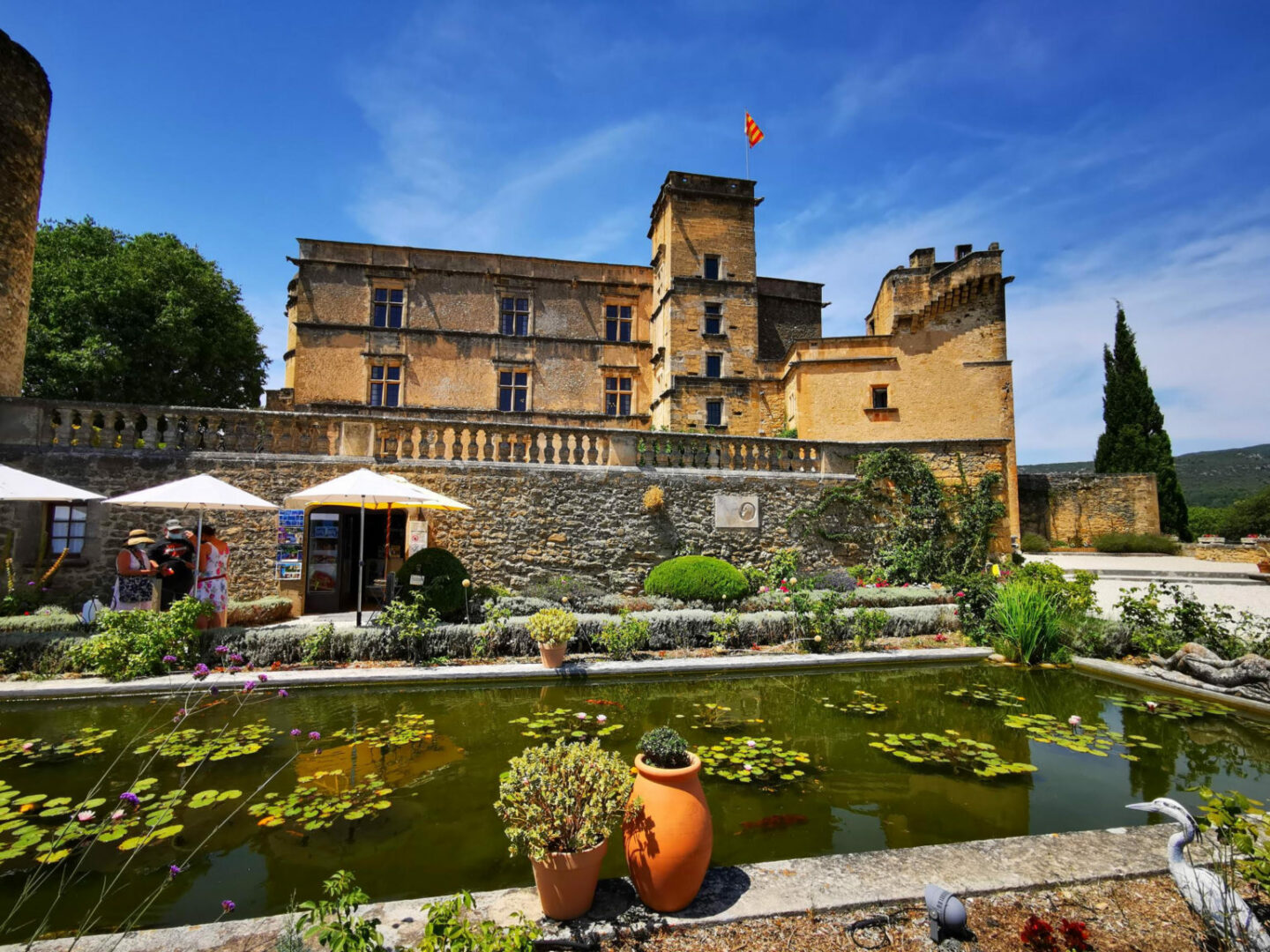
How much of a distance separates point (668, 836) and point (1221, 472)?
95.6 meters

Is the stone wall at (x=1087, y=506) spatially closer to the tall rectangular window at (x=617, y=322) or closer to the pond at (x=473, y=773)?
the tall rectangular window at (x=617, y=322)

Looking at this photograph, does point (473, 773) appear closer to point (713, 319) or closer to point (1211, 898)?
point (1211, 898)

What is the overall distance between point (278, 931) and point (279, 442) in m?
10.0

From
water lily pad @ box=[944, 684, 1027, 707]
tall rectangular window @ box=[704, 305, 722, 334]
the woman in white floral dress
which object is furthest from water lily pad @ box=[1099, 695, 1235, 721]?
tall rectangular window @ box=[704, 305, 722, 334]

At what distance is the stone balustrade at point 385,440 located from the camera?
10.0 metres

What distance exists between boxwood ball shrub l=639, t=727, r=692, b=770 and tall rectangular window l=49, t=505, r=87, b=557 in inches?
459

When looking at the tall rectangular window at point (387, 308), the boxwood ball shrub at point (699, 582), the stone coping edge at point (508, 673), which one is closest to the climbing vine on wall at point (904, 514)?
the boxwood ball shrub at point (699, 582)

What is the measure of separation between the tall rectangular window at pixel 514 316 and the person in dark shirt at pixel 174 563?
1759 centimetres

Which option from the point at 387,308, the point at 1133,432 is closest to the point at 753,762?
the point at 387,308

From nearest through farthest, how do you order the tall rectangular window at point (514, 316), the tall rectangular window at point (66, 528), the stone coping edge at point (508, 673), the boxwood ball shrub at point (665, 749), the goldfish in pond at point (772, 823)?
the boxwood ball shrub at point (665, 749) → the goldfish in pond at point (772, 823) → the stone coping edge at point (508, 673) → the tall rectangular window at point (66, 528) → the tall rectangular window at point (514, 316)

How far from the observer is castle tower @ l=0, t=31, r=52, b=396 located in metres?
10.7

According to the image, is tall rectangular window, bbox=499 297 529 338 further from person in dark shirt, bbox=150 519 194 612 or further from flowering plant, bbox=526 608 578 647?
flowering plant, bbox=526 608 578 647

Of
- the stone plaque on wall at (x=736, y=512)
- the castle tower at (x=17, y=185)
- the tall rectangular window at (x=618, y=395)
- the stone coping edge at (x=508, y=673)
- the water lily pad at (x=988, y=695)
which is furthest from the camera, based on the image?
the tall rectangular window at (x=618, y=395)

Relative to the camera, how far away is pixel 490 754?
5016 millimetres
